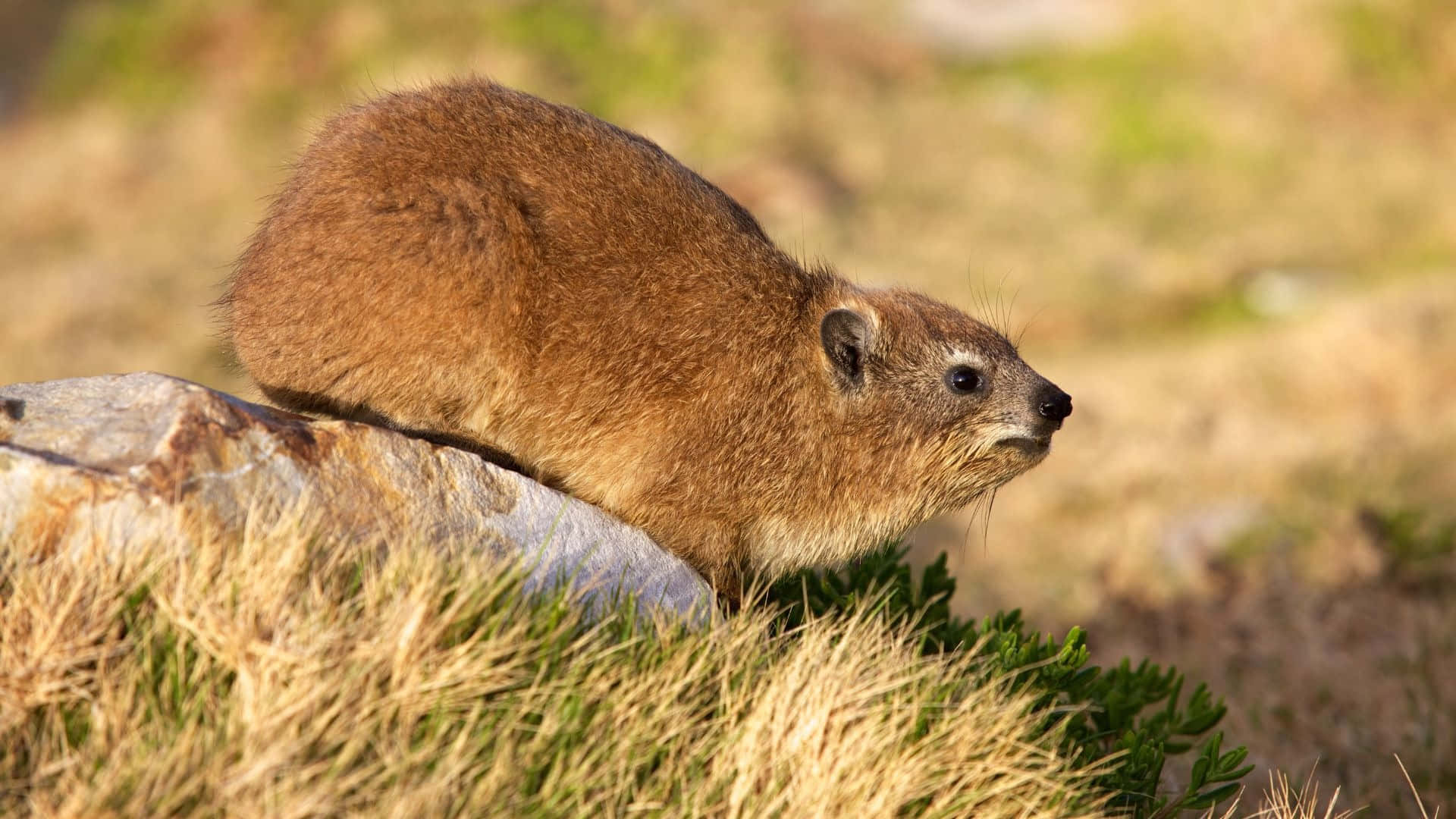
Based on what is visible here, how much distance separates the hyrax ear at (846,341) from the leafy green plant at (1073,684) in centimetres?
82

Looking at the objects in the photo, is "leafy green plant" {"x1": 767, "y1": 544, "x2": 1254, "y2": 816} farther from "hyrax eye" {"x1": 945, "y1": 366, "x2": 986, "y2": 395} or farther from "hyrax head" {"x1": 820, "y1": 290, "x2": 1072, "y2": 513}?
"hyrax eye" {"x1": 945, "y1": 366, "x2": 986, "y2": 395}

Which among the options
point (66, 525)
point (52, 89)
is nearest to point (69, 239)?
point (52, 89)

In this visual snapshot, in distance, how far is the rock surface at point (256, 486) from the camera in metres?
4.16

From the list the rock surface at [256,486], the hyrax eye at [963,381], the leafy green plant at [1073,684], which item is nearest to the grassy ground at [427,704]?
the rock surface at [256,486]

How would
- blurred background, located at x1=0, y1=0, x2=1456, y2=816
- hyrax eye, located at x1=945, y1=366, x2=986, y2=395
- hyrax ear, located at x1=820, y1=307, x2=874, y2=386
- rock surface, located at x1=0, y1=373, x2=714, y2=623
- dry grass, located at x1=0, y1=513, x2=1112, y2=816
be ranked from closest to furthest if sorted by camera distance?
dry grass, located at x1=0, y1=513, x2=1112, y2=816, rock surface, located at x1=0, y1=373, x2=714, y2=623, hyrax ear, located at x1=820, y1=307, x2=874, y2=386, hyrax eye, located at x1=945, y1=366, x2=986, y2=395, blurred background, located at x1=0, y1=0, x2=1456, y2=816

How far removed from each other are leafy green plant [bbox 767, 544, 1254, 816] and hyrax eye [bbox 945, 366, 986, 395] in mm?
785

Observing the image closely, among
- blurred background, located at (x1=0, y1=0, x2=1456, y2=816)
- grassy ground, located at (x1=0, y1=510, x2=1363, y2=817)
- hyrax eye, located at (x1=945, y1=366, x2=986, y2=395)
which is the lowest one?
grassy ground, located at (x1=0, y1=510, x2=1363, y2=817)

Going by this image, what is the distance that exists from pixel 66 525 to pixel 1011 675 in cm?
329

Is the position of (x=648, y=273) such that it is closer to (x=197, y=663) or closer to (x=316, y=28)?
(x=197, y=663)

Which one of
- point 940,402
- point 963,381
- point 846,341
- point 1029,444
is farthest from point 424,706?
point 1029,444

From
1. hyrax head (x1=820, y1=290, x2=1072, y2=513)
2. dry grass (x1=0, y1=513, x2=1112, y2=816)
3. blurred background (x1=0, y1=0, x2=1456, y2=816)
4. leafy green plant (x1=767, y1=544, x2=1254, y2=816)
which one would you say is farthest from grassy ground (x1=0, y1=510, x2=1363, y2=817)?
blurred background (x1=0, y1=0, x2=1456, y2=816)

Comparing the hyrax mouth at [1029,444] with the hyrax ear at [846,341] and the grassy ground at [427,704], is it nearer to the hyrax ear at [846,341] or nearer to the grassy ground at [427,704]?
the hyrax ear at [846,341]

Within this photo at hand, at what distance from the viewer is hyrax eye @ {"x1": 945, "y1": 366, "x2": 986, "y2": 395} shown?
230 inches

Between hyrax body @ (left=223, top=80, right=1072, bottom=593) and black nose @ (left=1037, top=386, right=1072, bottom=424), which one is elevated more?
black nose @ (left=1037, top=386, right=1072, bottom=424)
